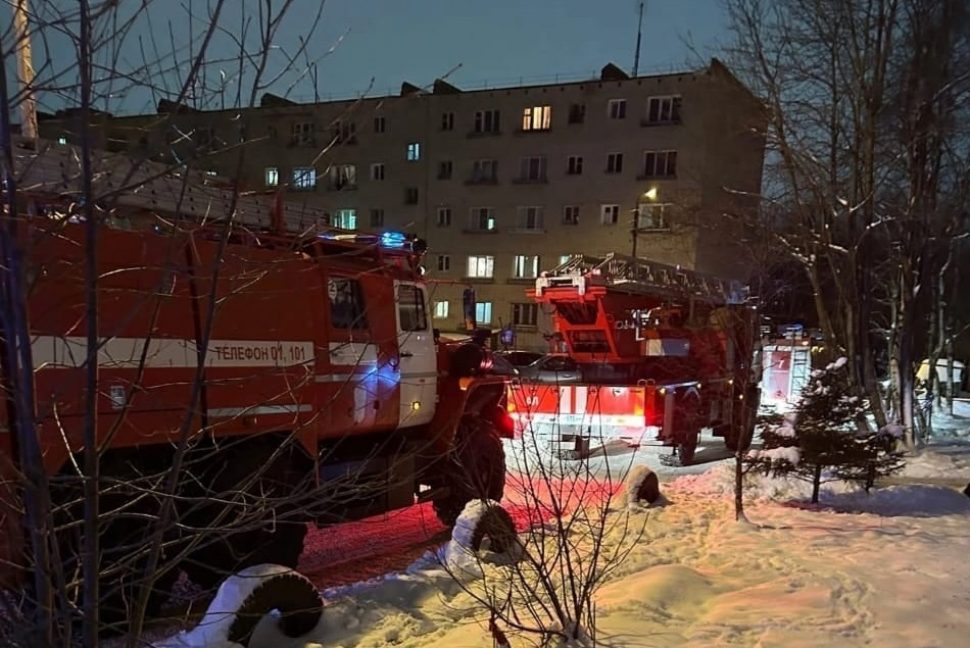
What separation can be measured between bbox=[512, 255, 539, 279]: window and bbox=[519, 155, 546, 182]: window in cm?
360

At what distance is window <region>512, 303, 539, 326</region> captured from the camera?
35.0m

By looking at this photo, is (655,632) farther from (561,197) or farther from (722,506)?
(561,197)

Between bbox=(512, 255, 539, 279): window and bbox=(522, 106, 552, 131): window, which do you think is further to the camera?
bbox=(512, 255, 539, 279): window

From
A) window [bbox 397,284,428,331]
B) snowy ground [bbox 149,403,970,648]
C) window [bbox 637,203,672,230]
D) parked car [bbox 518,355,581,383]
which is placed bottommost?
snowy ground [bbox 149,403,970,648]

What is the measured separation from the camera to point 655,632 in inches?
173

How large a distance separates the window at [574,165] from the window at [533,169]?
115 cm

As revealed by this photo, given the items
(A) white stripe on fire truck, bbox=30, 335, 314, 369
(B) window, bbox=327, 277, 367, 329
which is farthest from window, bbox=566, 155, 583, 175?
(A) white stripe on fire truck, bbox=30, 335, 314, 369

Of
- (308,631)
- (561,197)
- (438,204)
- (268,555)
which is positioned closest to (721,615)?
(308,631)

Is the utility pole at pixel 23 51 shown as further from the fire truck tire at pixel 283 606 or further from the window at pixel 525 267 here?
the window at pixel 525 267

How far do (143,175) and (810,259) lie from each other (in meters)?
15.1

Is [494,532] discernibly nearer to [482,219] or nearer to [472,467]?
[472,467]

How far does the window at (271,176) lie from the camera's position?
2570 millimetres

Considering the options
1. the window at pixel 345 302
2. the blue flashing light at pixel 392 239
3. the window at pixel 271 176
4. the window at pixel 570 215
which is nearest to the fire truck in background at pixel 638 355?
the blue flashing light at pixel 392 239

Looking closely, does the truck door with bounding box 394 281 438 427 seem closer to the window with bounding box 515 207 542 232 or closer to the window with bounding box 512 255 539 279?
the window with bounding box 512 255 539 279
